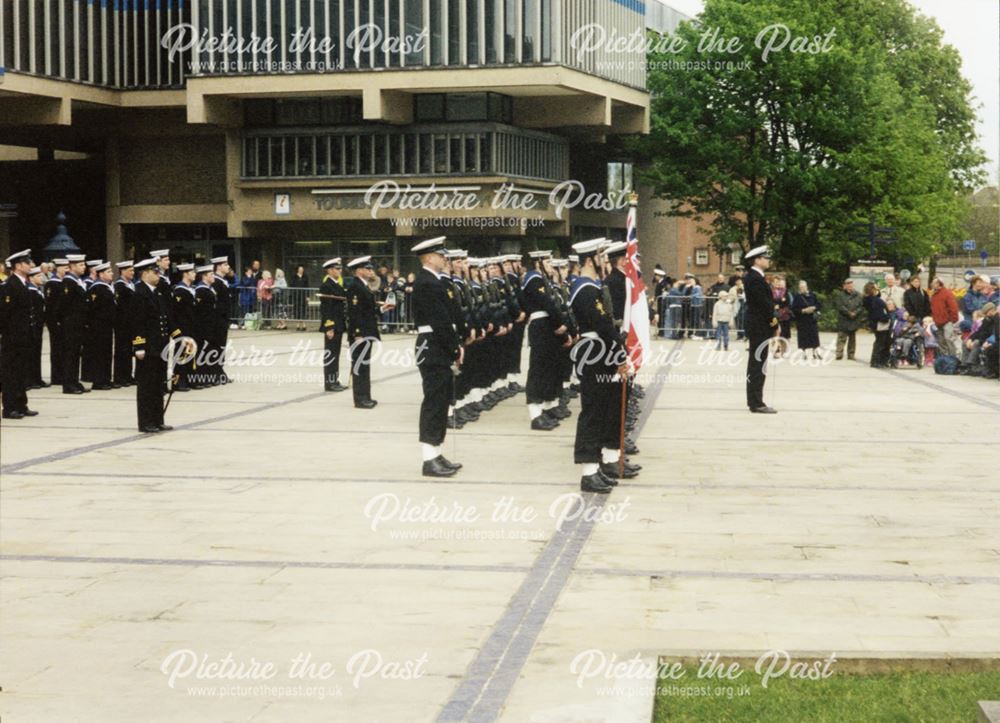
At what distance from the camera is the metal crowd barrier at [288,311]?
39625mm

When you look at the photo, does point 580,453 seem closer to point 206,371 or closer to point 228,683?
point 228,683

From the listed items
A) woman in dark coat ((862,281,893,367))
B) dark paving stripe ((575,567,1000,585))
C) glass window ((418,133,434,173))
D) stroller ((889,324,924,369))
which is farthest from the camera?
glass window ((418,133,434,173))

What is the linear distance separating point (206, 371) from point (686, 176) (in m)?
29.2

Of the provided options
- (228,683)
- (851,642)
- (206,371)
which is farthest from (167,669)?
(206,371)

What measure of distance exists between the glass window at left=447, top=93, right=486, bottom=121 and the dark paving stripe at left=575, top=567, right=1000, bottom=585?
36.5m

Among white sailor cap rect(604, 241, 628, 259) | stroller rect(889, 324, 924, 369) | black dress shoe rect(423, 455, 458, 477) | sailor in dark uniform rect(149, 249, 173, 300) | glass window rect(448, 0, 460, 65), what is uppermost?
glass window rect(448, 0, 460, 65)

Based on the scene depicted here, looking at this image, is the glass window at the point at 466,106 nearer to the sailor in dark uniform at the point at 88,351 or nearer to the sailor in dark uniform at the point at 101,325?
the sailor in dark uniform at the point at 101,325

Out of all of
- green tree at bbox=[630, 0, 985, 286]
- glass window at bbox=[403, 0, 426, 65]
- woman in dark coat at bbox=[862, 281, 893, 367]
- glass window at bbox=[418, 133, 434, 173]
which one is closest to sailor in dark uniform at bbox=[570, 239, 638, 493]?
woman in dark coat at bbox=[862, 281, 893, 367]

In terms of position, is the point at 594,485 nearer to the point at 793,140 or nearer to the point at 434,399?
the point at 434,399

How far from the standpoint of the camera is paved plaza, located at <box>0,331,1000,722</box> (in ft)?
21.4

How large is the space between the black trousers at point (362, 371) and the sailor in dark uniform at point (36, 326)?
4935 millimetres

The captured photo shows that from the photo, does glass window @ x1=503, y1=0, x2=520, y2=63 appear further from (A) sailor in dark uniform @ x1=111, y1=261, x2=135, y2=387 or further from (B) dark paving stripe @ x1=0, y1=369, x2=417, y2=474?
(B) dark paving stripe @ x1=0, y1=369, x2=417, y2=474

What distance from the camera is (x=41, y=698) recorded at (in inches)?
245

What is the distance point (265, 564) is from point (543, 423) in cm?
771
